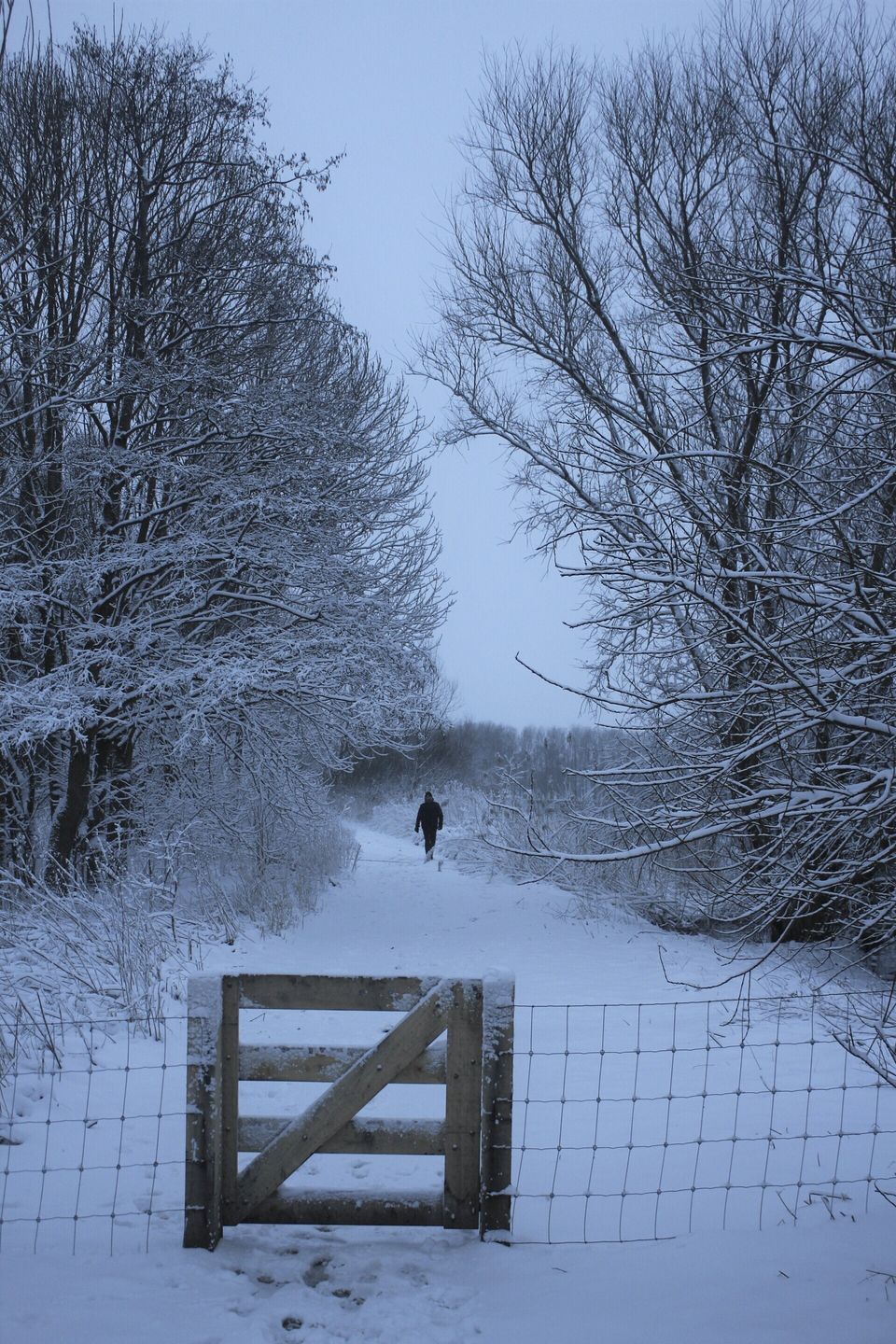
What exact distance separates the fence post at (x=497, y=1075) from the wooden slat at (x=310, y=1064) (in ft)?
0.65

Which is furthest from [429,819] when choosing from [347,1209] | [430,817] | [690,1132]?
[347,1209]

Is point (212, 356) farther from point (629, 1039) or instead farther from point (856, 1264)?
point (856, 1264)

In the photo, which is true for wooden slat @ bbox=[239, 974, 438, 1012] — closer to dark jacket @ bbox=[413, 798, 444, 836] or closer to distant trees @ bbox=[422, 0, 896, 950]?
distant trees @ bbox=[422, 0, 896, 950]

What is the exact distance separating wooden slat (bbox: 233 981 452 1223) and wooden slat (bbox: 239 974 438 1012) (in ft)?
0.32

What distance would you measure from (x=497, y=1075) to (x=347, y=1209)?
767mm

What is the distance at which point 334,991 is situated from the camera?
3.56m

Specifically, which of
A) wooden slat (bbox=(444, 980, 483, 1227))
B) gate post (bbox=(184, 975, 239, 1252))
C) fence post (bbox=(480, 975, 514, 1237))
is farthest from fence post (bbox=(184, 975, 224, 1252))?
fence post (bbox=(480, 975, 514, 1237))

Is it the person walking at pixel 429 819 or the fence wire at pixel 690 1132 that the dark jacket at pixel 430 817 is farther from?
the fence wire at pixel 690 1132

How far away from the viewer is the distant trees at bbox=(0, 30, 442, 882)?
10109 mm

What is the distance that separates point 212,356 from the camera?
36.4 ft

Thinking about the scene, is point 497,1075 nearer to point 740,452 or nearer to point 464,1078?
point 464,1078

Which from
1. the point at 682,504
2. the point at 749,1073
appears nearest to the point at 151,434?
the point at 682,504

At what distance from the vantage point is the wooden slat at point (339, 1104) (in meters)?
3.49

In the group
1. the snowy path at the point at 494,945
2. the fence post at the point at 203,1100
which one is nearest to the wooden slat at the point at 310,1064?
the fence post at the point at 203,1100
